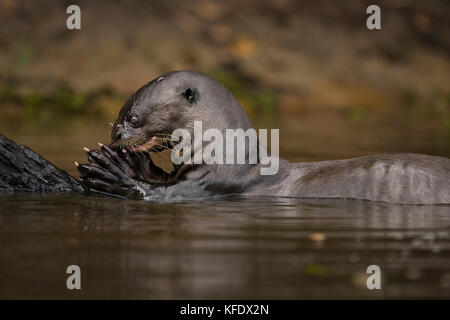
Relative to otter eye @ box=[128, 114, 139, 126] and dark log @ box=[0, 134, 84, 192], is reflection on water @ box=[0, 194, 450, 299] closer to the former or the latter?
dark log @ box=[0, 134, 84, 192]

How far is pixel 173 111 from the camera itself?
555 centimetres

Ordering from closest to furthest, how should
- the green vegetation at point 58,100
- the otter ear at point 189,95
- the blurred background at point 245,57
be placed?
the otter ear at point 189,95, the green vegetation at point 58,100, the blurred background at point 245,57

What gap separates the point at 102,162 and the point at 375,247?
2076mm

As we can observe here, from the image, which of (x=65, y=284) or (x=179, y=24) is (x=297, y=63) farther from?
(x=65, y=284)

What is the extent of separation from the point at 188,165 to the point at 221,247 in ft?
5.35

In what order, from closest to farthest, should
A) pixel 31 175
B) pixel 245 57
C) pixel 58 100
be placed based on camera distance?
1. pixel 31 175
2. pixel 58 100
3. pixel 245 57

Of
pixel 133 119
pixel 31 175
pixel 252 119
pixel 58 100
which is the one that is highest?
pixel 58 100

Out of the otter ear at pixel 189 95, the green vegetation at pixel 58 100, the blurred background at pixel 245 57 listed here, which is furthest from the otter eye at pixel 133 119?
the green vegetation at pixel 58 100

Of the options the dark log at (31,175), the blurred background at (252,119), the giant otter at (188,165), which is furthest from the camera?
the dark log at (31,175)

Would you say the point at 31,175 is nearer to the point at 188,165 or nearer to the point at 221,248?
the point at 188,165

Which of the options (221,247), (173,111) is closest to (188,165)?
(173,111)

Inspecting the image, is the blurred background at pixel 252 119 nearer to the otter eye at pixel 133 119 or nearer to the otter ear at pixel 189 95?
the otter eye at pixel 133 119

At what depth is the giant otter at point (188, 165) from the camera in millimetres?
5398

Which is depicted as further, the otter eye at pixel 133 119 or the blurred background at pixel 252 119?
the otter eye at pixel 133 119
